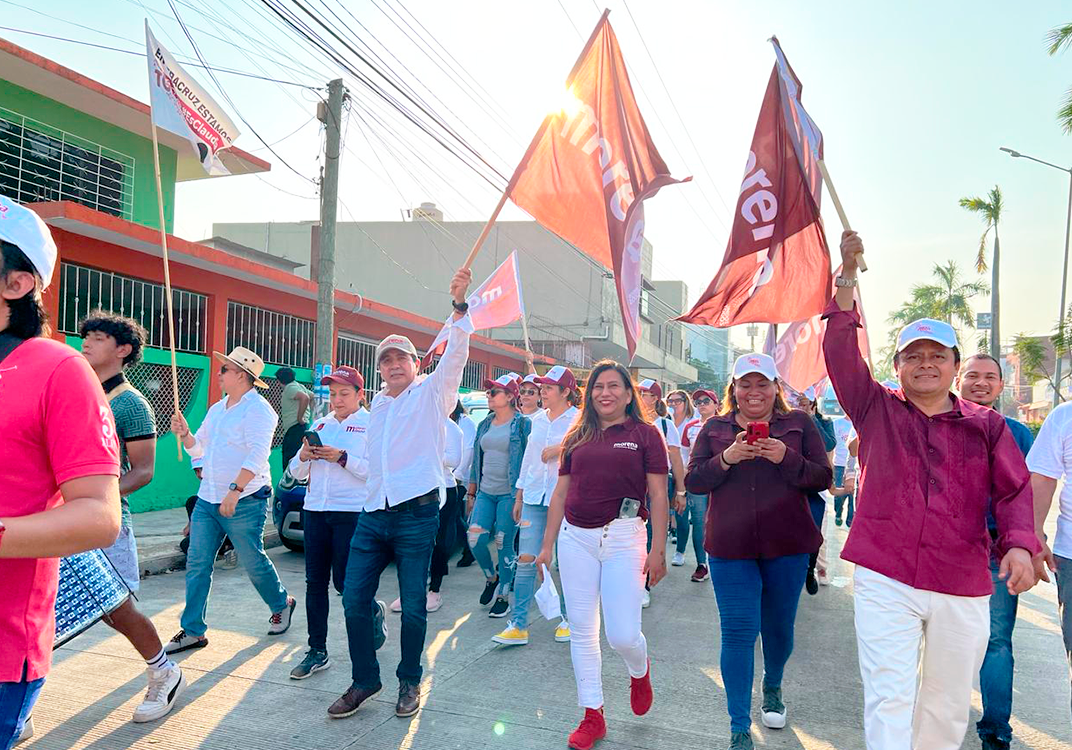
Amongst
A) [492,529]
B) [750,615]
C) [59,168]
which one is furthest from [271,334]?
[750,615]

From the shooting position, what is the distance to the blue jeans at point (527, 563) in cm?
595

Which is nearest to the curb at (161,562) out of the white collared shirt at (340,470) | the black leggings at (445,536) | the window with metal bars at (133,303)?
the black leggings at (445,536)

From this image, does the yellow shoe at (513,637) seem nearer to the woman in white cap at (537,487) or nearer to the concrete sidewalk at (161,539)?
the woman in white cap at (537,487)

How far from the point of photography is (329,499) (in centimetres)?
530

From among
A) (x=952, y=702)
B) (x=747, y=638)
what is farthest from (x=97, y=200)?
(x=952, y=702)

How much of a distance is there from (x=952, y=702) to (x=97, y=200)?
44.9 ft

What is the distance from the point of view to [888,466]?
3.33m

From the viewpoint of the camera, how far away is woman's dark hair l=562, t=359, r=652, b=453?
4648mm

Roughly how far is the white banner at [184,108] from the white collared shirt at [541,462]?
154 inches

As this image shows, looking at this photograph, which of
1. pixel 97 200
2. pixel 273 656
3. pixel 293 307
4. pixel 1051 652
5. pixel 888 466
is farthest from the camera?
pixel 293 307

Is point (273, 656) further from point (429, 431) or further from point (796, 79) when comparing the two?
point (796, 79)

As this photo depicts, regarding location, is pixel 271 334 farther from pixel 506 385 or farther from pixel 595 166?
pixel 595 166

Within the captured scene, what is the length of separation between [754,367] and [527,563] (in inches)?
100

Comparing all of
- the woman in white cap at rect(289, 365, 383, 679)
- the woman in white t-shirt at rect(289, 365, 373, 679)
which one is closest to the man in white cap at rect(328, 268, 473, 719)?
the woman in white t-shirt at rect(289, 365, 373, 679)
